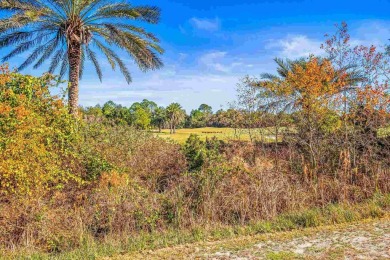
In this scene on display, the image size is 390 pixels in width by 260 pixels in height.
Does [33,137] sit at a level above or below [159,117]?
below

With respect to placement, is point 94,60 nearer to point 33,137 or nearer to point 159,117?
point 33,137

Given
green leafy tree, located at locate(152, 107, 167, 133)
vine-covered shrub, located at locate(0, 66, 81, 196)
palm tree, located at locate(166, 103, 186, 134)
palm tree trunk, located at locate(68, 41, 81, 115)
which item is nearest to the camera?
vine-covered shrub, located at locate(0, 66, 81, 196)

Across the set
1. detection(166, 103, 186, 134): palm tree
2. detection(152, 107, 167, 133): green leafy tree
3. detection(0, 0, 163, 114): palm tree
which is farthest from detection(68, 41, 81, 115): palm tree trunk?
detection(152, 107, 167, 133): green leafy tree

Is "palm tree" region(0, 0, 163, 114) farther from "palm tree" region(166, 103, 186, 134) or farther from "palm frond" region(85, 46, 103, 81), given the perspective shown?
"palm tree" region(166, 103, 186, 134)

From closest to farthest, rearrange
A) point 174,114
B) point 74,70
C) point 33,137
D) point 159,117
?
point 33,137
point 74,70
point 174,114
point 159,117

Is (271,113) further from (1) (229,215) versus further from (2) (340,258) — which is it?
(2) (340,258)

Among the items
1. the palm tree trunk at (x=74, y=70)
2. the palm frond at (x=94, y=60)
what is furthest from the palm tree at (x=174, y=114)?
the palm tree trunk at (x=74, y=70)

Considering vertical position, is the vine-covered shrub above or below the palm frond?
below

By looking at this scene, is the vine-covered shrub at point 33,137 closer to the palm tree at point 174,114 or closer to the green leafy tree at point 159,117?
the palm tree at point 174,114

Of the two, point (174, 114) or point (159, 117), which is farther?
point (159, 117)

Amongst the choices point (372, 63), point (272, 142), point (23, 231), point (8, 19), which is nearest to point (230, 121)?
point (272, 142)

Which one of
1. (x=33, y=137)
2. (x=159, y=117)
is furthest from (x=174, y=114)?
(x=33, y=137)

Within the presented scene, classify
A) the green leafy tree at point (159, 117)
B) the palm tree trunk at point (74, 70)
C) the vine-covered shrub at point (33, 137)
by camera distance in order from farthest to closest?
1. the green leafy tree at point (159, 117)
2. the palm tree trunk at point (74, 70)
3. the vine-covered shrub at point (33, 137)

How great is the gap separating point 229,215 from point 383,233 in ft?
9.91
